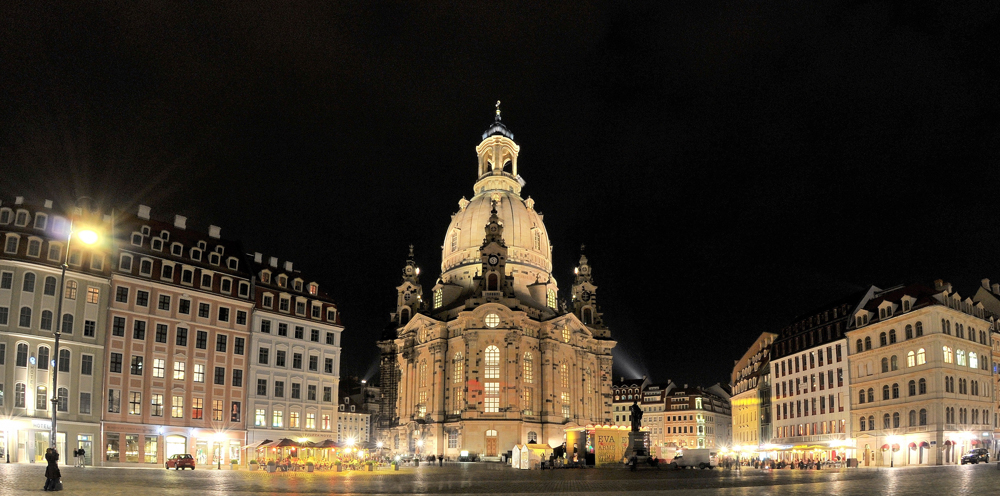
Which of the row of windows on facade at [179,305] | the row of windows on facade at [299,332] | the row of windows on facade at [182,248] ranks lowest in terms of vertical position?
the row of windows on facade at [299,332]

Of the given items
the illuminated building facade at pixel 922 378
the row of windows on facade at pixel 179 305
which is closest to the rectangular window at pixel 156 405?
the row of windows on facade at pixel 179 305

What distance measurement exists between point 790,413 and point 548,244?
151 feet

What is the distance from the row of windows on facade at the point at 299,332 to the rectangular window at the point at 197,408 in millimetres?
9091

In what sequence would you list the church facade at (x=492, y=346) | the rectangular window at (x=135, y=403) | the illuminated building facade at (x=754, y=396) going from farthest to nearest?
the illuminated building facade at (x=754, y=396) < the church facade at (x=492, y=346) < the rectangular window at (x=135, y=403)

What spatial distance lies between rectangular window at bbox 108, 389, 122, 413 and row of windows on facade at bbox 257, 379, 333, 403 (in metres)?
12.6

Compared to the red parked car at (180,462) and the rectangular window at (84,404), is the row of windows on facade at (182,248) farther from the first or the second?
the red parked car at (180,462)

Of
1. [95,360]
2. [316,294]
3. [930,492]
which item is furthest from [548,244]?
[930,492]

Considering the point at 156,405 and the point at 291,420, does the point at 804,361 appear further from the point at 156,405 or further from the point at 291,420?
the point at 156,405

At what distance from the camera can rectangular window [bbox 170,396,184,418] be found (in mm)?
69500

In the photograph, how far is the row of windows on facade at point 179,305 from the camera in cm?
6831

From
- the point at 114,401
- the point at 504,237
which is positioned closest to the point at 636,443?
the point at 114,401

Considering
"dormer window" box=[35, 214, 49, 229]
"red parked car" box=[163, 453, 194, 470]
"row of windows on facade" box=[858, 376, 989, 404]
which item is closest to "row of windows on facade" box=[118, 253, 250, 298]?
"dormer window" box=[35, 214, 49, 229]

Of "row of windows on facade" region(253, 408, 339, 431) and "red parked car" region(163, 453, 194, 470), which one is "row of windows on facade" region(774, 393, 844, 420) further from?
"red parked car" region(163, 453, 194, 470)

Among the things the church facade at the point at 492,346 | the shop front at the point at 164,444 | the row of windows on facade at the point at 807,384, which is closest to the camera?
the shop front at the point at 164,444
